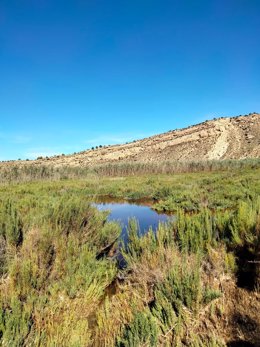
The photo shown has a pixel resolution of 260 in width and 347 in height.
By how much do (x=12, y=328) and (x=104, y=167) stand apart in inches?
1354

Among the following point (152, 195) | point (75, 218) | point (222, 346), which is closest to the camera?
point (222, 346)

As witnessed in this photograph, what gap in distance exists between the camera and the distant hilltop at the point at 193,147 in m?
69.2

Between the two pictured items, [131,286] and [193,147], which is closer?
[131,286]

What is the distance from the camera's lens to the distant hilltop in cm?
6919

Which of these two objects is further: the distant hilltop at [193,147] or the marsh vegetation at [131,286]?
the distant hilltop at [193,147]

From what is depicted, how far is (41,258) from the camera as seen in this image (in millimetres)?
4328

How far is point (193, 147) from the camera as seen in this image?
2963 inches

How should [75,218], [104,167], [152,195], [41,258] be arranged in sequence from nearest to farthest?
1. [41,258]
2. [75,218]
3. [152,195]
4. [104,167]

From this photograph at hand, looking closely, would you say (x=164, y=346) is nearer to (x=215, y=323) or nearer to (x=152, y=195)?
(x=215, y=323)

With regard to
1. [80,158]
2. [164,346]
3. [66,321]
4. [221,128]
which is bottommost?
[164,346]

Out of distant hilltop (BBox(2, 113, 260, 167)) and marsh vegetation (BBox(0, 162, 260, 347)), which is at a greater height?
distant hilltop (BBox(2, 113, 260, 167))

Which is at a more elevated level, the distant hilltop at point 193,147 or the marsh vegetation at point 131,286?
the distant hilltop at point 193,147

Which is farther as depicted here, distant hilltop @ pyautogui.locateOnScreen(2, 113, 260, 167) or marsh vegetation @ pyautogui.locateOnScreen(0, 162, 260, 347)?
distant hilltop @ pyautogui.locateOnScreen(2, 113, 260, 167)

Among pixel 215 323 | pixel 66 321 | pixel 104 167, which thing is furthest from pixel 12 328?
pixel 104 167
